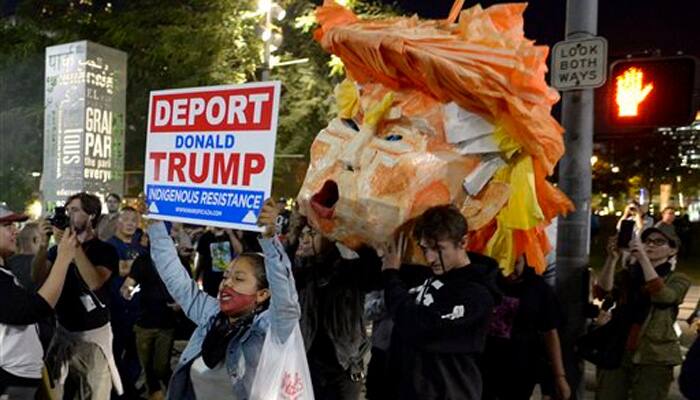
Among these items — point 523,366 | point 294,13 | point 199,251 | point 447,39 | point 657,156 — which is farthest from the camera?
point 657,156

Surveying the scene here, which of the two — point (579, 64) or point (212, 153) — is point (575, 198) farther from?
point (212, 153)

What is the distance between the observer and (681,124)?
4.59 metres

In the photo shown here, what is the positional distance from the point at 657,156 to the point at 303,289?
45061 millimetres

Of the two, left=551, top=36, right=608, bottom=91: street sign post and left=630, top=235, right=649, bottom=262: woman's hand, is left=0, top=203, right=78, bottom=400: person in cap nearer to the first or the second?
left=551, top=36, right=608, bottom=91: street sign post

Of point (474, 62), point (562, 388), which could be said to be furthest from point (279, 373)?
point (562, 388)

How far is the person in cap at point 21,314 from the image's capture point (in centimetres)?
394

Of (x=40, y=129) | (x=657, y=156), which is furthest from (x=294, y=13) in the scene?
(x=657, y=156)

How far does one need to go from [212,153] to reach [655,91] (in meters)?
2.72

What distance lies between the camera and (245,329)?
10.1 ft

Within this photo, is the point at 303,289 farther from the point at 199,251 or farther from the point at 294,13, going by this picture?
the point at 294,13

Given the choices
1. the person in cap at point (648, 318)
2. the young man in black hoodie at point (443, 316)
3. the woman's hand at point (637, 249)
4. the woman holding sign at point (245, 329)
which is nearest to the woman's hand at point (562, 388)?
the person in cap at point (648, 318)

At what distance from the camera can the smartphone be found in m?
4.36

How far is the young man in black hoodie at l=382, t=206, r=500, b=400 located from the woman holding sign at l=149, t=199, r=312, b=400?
44 centimetres

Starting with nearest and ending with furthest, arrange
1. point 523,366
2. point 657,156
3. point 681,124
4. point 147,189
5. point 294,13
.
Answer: point 147,189 → point 523,366 → point 681,124 → point 294,13 → point 657,156
